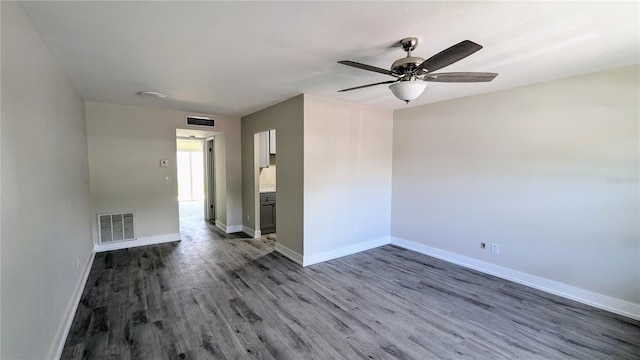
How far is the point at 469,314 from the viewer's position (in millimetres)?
2721

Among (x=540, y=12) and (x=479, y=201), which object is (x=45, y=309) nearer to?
(x=540, y=12)

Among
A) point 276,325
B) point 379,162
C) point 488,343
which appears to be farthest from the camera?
point 379,162

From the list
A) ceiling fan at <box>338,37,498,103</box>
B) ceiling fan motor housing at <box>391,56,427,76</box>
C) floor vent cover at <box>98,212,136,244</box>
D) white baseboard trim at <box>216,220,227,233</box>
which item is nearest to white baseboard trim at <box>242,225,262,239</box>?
white baseboard trim at <box>216,220,227,233</box>

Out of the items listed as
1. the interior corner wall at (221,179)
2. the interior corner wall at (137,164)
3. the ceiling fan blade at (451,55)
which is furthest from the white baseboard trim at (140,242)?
the ceiling fan blade at (451,55)

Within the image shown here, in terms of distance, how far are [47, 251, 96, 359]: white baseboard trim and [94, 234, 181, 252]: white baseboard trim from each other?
46.2 inches

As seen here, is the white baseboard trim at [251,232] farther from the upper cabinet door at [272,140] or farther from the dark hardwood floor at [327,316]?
the upper cabinet door at [272,140]

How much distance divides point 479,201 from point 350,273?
206 cm

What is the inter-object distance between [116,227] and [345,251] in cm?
385

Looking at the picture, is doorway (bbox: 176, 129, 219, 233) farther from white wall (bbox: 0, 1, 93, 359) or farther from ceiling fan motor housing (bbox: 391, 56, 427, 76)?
ceiling fan motor housing (bbox: 391, 56, 427, 76)

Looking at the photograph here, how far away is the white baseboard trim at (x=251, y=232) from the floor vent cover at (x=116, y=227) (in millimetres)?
1935

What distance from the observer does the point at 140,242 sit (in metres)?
4.79

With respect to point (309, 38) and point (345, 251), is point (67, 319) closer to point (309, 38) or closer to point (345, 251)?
point (309, 38)

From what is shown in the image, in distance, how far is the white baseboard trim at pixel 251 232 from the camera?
5341 mm

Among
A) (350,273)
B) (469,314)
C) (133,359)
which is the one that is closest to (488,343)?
(469,314)
